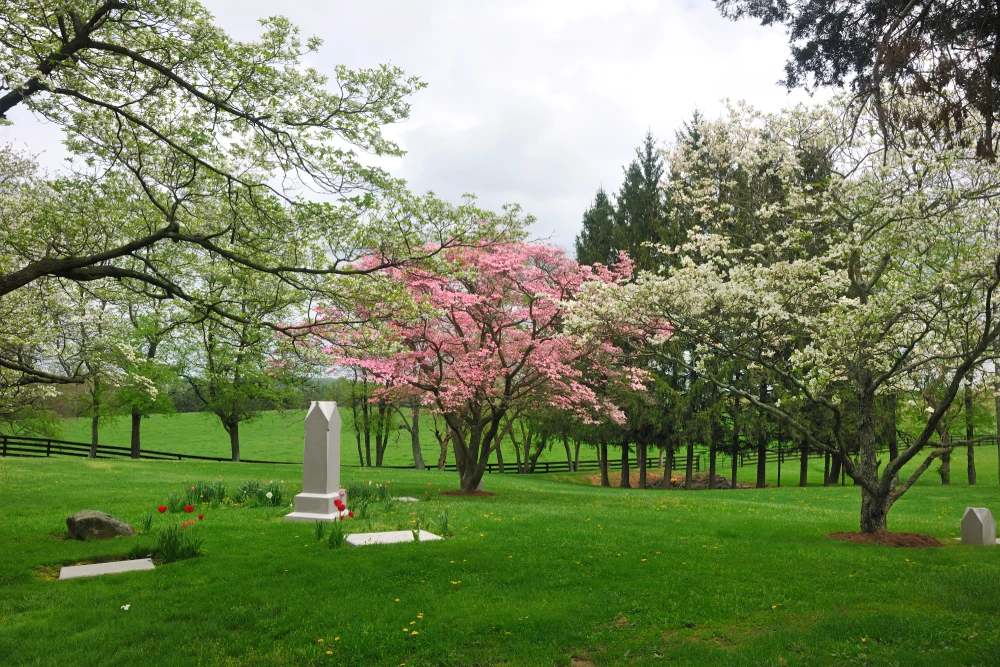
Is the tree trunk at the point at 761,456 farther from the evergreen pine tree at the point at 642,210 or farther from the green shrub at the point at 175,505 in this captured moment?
the green shrub at the point at 175,505

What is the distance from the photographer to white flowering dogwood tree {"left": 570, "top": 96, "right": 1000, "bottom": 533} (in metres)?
10.0

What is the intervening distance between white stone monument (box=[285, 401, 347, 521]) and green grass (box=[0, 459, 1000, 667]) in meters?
0.57

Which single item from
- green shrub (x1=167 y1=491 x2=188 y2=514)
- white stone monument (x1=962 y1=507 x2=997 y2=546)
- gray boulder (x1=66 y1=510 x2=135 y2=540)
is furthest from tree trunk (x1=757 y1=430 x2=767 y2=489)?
gray boulder (x1=66 y1=510 x2=135 y2=540)

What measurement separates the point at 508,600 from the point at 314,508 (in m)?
6.34

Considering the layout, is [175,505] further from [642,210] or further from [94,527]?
[642,210]

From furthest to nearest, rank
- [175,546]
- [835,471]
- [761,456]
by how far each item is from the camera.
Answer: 1. [835,471]
2. [761,456]
3. [175,546]

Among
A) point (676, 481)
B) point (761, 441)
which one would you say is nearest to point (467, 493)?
point (761, 441)

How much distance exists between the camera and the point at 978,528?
36.8 feet

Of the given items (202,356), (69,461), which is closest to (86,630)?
(69,461)

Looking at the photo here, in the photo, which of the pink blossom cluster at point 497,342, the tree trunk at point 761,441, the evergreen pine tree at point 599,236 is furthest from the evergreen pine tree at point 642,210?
the pink blossom cluster at point 497,342

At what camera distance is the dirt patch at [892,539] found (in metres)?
10.9

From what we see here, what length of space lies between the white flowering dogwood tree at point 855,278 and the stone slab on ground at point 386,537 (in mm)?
5449

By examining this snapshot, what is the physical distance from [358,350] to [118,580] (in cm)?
412

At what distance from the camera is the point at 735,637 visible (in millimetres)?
6215
